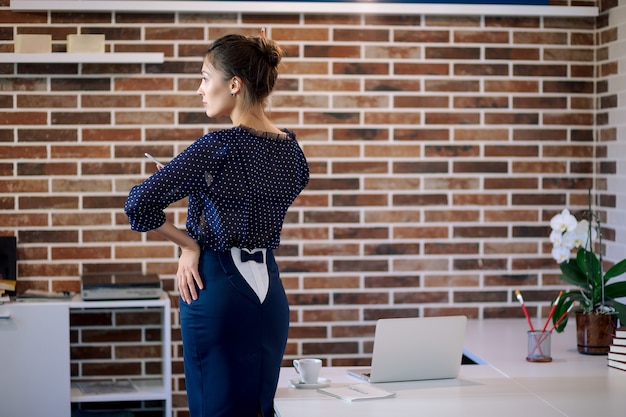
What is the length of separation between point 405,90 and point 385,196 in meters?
0.50

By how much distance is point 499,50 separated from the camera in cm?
411

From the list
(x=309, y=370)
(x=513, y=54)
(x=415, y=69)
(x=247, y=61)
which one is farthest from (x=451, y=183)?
(x=247, y=61)

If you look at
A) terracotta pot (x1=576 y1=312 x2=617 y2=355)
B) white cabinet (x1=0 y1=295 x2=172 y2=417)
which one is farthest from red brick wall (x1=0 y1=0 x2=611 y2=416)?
terracotta pot (x1=576 y1=312 x2=617 y2=355)

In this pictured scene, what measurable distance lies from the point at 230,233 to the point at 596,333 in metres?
Result: 1.60

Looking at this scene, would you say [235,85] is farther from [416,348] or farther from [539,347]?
[539,347]

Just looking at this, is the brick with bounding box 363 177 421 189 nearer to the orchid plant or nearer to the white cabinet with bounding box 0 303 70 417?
the orchid plant

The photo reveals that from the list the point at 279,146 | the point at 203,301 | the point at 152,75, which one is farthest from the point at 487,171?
the point at 203,301

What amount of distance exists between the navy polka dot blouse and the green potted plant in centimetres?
133

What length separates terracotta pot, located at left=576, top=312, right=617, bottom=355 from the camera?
10.7 feet

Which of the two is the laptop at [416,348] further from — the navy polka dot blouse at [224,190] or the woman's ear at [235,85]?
the woman's ear at [235,85]

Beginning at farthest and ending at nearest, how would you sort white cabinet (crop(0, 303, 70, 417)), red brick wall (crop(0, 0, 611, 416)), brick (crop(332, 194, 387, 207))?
brick (crop(332, 194, 387, 207)), red brick wall (crop(0, 0, 611, 416)), white cabinet (crop(0, 303, 70, 417))

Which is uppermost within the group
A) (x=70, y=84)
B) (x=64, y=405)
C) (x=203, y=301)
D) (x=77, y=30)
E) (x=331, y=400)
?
(x=77, y=30)

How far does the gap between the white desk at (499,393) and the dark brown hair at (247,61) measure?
2.85 ft

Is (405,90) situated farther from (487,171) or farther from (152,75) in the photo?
(152,75)
